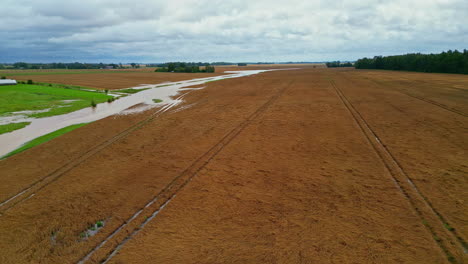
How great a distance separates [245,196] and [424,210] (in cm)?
441

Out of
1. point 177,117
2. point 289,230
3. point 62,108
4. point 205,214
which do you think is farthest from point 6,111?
point 289,230

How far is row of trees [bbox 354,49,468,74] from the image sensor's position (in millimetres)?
53219

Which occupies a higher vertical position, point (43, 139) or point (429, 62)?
point (429, 62)

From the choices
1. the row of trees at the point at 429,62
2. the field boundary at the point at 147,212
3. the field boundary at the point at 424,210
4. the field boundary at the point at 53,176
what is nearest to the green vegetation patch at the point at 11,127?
the field boundary at the point at 53,176

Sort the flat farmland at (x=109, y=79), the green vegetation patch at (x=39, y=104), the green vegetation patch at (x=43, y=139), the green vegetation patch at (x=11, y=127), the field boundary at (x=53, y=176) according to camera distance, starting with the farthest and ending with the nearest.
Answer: the flat farmland at (x=109, y=79), the green vegetation patch at (x=39, y=104), the green vegetation patch at (x=11, y=127), the green vegetation patch at (x=43, y=139), the field boundary at (x=53, y=176)

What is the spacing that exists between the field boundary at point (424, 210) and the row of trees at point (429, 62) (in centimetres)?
5744

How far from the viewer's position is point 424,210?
6652mm

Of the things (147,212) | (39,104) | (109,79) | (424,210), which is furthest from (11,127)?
(109,79)

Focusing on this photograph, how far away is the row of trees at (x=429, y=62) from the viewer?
175 feet

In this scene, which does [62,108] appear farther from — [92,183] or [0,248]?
[0,248]

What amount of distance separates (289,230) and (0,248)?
6280mm

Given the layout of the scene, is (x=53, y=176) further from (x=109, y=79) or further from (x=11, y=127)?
(x=109, y=79)

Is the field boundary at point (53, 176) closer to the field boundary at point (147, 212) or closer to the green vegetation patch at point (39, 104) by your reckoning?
the field boundary at point (147, 212)

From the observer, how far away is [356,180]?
840 cm
